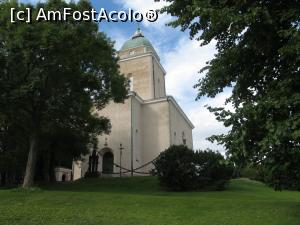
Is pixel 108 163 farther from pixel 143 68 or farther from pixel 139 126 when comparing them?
pixel 143 68

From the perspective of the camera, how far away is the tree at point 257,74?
8.84 m

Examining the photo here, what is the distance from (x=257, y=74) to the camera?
10906mm

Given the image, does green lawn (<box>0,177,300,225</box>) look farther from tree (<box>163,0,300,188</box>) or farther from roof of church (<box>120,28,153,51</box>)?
roof of church (<box>120,28,153,51</box>)

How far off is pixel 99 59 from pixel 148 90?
65.3 feet

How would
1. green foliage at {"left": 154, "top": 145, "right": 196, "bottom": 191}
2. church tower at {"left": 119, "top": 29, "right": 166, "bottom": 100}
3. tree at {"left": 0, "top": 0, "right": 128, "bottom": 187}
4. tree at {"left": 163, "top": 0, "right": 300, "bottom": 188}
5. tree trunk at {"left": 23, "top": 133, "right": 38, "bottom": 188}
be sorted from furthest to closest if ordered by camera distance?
church tower at {"left": 119, "top": 29, "right": 166, "bottom": 100} < green foliage at {"left": 154, "top": 145, "right": 196, "bottom": 191} < tree trunk at {"left": 23, "top": 133, "right": 38, "bottom": 188} < tree at {"left": 0, "top": 0, "right": 128, "bottom": 187} < tree at {"left": 163, "top": 0, "right": 300, "bottom": 188}

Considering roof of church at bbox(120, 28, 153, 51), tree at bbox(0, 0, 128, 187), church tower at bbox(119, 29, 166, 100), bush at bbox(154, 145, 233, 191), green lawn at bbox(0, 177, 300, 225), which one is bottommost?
green lawn at bbox(0, 177, 300, 225)

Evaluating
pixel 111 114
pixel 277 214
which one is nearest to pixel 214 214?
pixel 277 214

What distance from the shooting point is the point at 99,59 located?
19.2m

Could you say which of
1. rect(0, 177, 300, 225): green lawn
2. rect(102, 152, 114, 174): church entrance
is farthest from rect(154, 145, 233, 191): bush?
rect(102, 152, 114, 174): church entrance

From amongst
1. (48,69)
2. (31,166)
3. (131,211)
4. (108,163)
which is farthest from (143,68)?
(131,211)

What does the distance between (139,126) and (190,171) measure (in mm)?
15161

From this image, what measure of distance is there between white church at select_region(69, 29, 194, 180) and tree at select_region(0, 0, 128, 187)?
11.4 metres

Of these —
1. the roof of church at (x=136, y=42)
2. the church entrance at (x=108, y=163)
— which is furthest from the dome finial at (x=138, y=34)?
the church entrance at (x=108, y=163)

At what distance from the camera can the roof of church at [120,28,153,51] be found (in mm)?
42625
